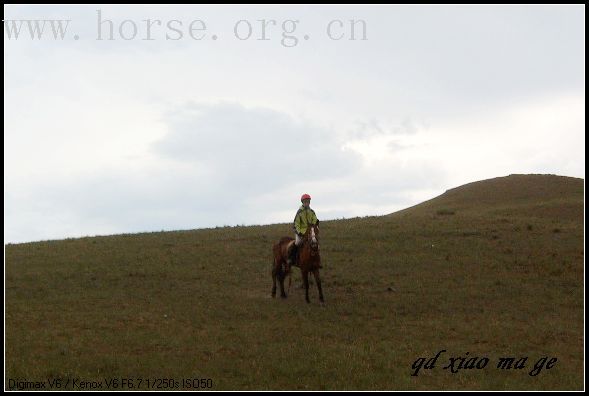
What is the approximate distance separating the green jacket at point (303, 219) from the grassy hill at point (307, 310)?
8.32 feet

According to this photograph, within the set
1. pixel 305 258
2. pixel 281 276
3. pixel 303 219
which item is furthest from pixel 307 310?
pixel 303 219

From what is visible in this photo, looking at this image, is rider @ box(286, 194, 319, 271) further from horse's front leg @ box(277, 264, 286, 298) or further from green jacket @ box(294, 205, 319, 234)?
horse's front leg @ box(277, 264, 286, 298)

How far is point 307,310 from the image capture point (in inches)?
837

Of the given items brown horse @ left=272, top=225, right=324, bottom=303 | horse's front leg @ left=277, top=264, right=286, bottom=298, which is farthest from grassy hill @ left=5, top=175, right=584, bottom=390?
brown horse @ left=272, top=225, right=324, bottom=303

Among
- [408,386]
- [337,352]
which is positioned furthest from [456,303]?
[408,386]

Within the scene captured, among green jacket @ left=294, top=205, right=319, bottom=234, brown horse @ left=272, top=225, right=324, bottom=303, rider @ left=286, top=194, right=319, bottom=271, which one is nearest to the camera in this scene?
brown horse @ left=272, top=225, right=324, bottom=303

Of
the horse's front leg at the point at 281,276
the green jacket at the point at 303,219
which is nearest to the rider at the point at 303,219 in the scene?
the green jacket at the point at 303,219

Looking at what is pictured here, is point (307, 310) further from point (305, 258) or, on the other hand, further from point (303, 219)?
point (303, 219)

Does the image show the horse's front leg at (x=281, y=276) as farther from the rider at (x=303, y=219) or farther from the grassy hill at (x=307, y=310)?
the rider at (x=303, y=219)

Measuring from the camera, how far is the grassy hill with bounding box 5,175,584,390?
1481 centimetres

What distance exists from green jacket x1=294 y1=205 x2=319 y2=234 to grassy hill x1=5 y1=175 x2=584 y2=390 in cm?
254

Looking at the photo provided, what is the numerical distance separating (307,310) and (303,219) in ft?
10.1

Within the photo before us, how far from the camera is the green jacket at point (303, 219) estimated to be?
72.3 ft

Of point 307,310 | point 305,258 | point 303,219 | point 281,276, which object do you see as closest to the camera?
point 307,310
